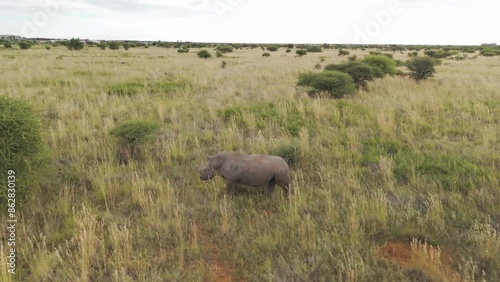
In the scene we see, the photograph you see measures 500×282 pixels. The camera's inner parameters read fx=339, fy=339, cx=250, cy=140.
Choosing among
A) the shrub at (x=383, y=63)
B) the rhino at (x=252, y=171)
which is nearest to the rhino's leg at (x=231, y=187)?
the rhino at (x=252, y=171)

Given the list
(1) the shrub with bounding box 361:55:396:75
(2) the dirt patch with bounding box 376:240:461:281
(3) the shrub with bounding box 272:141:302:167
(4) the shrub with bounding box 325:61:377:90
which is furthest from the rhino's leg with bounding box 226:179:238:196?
→ (1) the shrub with bounding box 361:55:396:75

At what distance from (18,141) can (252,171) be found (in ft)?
10.8

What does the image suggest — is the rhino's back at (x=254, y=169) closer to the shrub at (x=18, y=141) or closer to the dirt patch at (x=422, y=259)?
the dirt patch at (x=422, y=259)

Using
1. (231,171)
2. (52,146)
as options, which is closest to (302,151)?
(231,171)

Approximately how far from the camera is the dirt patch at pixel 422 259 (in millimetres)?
3475

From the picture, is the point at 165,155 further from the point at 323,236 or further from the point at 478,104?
the point at 478,104

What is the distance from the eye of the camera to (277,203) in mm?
5023

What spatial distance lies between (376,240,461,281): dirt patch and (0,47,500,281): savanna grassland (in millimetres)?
16

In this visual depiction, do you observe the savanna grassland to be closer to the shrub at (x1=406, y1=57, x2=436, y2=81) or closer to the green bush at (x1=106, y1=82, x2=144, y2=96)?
the green bush at (x1=106, y1=82, x2=144, y2=96)

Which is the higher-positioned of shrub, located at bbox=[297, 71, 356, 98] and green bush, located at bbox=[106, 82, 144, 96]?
shrub, located at bbox=[297, 71, 356, 98]

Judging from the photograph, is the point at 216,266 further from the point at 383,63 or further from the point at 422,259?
the point at 383,63

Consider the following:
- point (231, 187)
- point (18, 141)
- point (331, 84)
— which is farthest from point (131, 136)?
point (331, 84)

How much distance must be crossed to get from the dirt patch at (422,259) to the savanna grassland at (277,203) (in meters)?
0.02

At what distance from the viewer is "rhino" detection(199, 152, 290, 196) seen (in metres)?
5.02
